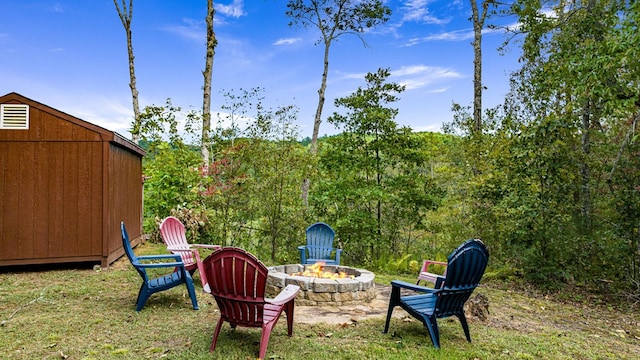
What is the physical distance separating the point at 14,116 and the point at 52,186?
1183 millimetres

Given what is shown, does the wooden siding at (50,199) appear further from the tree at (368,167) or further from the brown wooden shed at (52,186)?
the tree at (368,167)

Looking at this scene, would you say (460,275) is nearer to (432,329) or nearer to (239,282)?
Answer: (432,329)

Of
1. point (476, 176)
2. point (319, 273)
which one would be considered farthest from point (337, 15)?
point (319, 273)

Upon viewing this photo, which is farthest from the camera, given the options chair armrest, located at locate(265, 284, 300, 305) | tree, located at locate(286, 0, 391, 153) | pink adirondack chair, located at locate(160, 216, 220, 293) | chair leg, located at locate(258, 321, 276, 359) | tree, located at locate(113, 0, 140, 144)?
tree, located at locate(286, 0, 391, 153)

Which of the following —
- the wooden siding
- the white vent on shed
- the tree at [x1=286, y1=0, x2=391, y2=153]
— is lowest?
the wooden siding

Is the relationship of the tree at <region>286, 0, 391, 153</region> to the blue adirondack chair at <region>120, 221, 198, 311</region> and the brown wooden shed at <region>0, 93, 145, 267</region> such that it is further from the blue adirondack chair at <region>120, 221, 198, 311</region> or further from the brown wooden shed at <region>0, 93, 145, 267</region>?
the blue adirondack chair at <region>120, 221, 198, 311</region>

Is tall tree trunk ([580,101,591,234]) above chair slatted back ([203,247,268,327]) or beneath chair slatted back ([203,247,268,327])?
above

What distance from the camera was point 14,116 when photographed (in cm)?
653

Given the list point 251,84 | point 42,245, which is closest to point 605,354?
point 42,245

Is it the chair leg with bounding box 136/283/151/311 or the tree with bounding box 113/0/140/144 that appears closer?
the chair leg with bounding box 136/283/151/311

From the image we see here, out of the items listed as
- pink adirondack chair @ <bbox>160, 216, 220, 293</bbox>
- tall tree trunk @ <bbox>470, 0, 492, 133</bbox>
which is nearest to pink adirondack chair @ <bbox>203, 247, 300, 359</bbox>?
pink adirondack chair @ <bbox>160, 216, 220, 293</bbox>

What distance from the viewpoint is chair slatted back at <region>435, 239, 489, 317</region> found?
373 cm

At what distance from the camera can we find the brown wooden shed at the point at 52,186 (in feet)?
21.4

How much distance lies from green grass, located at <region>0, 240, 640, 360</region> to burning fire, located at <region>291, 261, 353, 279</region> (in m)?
1.27
